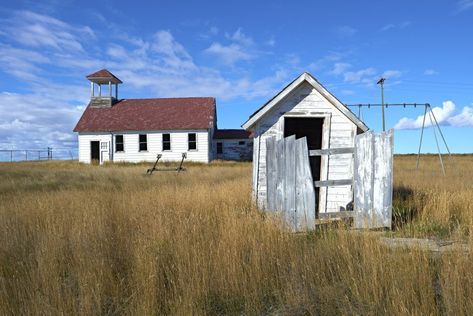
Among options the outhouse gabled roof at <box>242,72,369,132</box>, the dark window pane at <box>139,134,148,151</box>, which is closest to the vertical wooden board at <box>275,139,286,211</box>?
the outhouse gabled roof at <box>242,72,369,132</box>

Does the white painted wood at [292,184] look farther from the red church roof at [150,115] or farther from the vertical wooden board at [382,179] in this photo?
the red church roof at [150,115]

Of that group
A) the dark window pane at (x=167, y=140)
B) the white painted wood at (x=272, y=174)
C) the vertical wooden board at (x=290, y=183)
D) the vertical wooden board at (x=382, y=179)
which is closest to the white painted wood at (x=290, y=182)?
the vertical wooden board at (x=290, y=183)

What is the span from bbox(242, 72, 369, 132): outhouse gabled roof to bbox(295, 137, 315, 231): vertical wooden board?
2.72 metres

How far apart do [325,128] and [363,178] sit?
10.00ft

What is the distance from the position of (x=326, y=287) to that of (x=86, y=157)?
3276 cm

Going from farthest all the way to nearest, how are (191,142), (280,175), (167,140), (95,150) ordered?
(95,150) < (167,140) < (191,142) < (280,175)

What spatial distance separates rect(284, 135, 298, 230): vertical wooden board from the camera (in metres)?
6.82

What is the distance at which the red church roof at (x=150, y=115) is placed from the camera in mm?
32500

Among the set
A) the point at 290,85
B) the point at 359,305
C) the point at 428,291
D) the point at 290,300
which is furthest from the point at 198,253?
the point at 290,85

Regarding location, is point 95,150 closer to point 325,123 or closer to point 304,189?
point 325,123

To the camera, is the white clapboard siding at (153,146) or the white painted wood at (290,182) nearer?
the white painted wood at (290,182)

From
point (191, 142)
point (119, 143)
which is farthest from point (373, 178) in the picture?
point (119, 143)

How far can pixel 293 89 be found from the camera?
9.41 metres

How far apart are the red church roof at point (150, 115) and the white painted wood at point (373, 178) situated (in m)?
25.5
